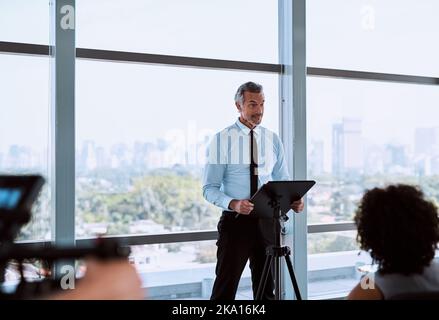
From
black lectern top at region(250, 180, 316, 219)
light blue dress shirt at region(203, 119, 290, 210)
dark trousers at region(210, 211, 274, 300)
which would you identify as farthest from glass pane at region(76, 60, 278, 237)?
black lectern top at region(250, 180, 316, 219)

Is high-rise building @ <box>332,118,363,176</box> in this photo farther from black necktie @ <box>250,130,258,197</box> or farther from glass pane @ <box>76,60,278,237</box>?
black necktie @ <box>250,130,258,197</box>

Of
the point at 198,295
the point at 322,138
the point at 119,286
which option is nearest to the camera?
the point at 119,286

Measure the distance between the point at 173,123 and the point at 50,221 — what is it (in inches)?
41.7

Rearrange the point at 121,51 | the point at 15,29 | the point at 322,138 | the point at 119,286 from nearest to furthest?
1. the point at 119,286
2. the point at 15,29
3. the point at 121,51
4. the point at 322,138

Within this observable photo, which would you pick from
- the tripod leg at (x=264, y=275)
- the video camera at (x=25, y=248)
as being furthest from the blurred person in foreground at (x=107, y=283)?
the tripod leg at (x=264, y=275)

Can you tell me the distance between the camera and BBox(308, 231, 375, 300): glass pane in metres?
4.21

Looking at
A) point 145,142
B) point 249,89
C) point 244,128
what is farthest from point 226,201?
point 145,142

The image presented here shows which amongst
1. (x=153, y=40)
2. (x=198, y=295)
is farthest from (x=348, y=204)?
(x=153, y=40)

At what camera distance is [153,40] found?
3.63 m

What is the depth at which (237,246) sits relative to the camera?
124 inches

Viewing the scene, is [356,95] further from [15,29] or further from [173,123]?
[15,29]

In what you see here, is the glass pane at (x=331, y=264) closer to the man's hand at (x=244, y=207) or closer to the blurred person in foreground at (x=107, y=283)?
the man's hand at (x=244, y=207)

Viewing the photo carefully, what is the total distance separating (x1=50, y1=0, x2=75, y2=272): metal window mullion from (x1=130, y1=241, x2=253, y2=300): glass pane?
0.55 metres

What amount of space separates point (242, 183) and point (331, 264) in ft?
4.77
